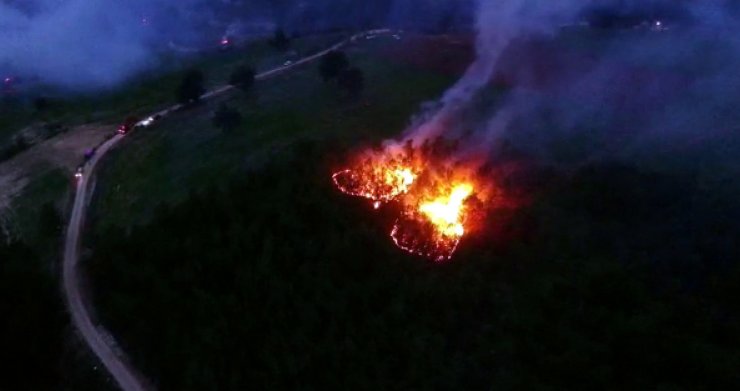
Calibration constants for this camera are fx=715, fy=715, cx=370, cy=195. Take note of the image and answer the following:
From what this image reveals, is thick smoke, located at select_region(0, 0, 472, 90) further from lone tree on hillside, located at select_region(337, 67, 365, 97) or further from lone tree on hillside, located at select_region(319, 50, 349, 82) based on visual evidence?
lone tree on hillside, located at select_region(337, 67, 365, 97)

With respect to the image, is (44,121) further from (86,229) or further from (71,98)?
(86,229)

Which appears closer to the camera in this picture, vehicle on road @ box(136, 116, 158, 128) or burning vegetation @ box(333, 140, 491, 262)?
burning vegetation @ box(333, 140, 491, 262)

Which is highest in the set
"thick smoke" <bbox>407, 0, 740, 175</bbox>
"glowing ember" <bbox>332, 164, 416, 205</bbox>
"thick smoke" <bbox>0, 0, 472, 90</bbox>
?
"glowing ember" <bbox>332, 164, 416, 205</bbox>

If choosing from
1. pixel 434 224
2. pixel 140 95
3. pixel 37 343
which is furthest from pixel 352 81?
pixel 140 95

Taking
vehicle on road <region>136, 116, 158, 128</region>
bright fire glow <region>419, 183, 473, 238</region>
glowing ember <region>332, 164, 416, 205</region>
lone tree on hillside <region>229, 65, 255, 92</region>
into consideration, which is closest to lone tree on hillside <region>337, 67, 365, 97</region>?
lone tree on hillside <region>229, 65, 255, 92</region>

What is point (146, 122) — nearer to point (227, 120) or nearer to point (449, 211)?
point (227, 120)

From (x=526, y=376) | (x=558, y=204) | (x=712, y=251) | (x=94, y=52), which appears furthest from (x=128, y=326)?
(x=94, y=52)
